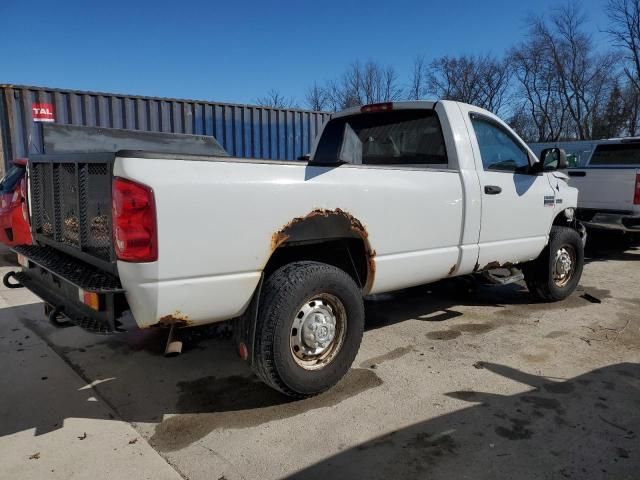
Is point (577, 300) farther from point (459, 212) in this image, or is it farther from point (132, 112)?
point (132, 112)

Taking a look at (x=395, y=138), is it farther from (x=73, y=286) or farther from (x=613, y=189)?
(x=613, y=189)

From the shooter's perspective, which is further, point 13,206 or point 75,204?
point 13,206

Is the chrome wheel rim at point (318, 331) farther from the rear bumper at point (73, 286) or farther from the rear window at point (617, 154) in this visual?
the rear window at point (617, 154)

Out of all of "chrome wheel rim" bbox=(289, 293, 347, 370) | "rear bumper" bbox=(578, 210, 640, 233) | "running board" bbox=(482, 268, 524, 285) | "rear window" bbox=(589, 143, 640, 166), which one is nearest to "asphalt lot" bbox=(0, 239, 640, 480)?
"chrome wheel rim" bbox=(289, 293, 347, 370)

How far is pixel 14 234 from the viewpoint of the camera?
19.9 ft

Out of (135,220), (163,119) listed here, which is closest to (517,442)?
(135,220)

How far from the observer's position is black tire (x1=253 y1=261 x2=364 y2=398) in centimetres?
297

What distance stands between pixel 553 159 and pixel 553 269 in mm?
1227

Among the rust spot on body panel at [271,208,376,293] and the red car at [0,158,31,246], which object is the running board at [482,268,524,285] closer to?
the rust spot on body panel at [271,208,376,293]

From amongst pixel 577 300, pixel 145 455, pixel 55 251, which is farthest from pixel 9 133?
→ pixel 577 300

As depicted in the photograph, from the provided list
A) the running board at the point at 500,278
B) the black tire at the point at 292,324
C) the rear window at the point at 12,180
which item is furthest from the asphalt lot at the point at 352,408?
the rear window at the point at 12,180

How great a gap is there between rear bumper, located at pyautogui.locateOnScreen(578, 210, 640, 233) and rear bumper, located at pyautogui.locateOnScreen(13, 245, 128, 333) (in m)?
7.84

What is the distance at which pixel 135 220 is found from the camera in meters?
2.47

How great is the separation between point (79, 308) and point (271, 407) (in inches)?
51.9
